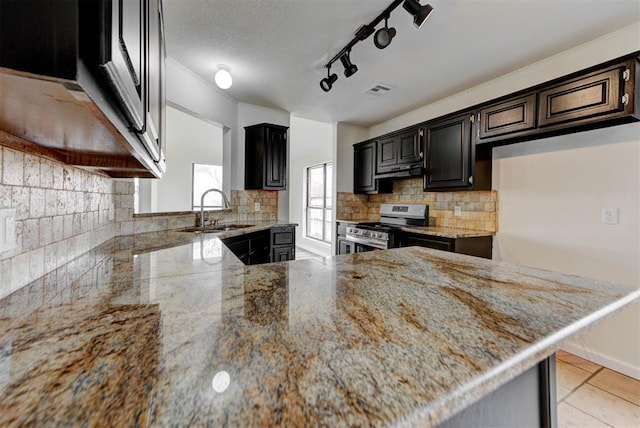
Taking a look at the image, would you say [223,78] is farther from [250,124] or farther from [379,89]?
[379,89]

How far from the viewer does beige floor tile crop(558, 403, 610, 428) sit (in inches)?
61.9

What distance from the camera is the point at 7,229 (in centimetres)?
77

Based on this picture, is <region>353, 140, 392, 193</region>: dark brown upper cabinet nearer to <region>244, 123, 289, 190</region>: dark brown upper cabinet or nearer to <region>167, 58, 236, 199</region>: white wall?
<region>244, 123, 289, 190</region>: dark brown upper cabinet

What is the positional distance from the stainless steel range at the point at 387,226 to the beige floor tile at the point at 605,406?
187 cm

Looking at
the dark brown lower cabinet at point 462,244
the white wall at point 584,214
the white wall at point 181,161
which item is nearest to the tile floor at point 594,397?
the white wall at point 584,214

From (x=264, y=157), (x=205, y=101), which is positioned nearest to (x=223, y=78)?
(x=205, y=101)

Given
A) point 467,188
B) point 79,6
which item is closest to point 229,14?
point 79,6

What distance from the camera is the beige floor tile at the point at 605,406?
1606 millimetres

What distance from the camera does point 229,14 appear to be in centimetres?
199

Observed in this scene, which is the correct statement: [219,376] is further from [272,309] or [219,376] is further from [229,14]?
[229,14]

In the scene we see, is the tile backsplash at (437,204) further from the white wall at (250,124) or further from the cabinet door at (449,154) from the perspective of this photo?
the white wall at (250,124)

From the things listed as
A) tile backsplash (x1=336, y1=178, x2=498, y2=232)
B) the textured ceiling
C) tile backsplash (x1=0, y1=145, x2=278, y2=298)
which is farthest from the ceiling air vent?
tile backsplash (x1=0, y1=145, x2=278, y2=298)

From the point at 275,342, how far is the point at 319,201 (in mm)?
6438

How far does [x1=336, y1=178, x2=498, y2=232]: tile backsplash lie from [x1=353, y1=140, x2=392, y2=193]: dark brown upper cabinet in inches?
8.2
